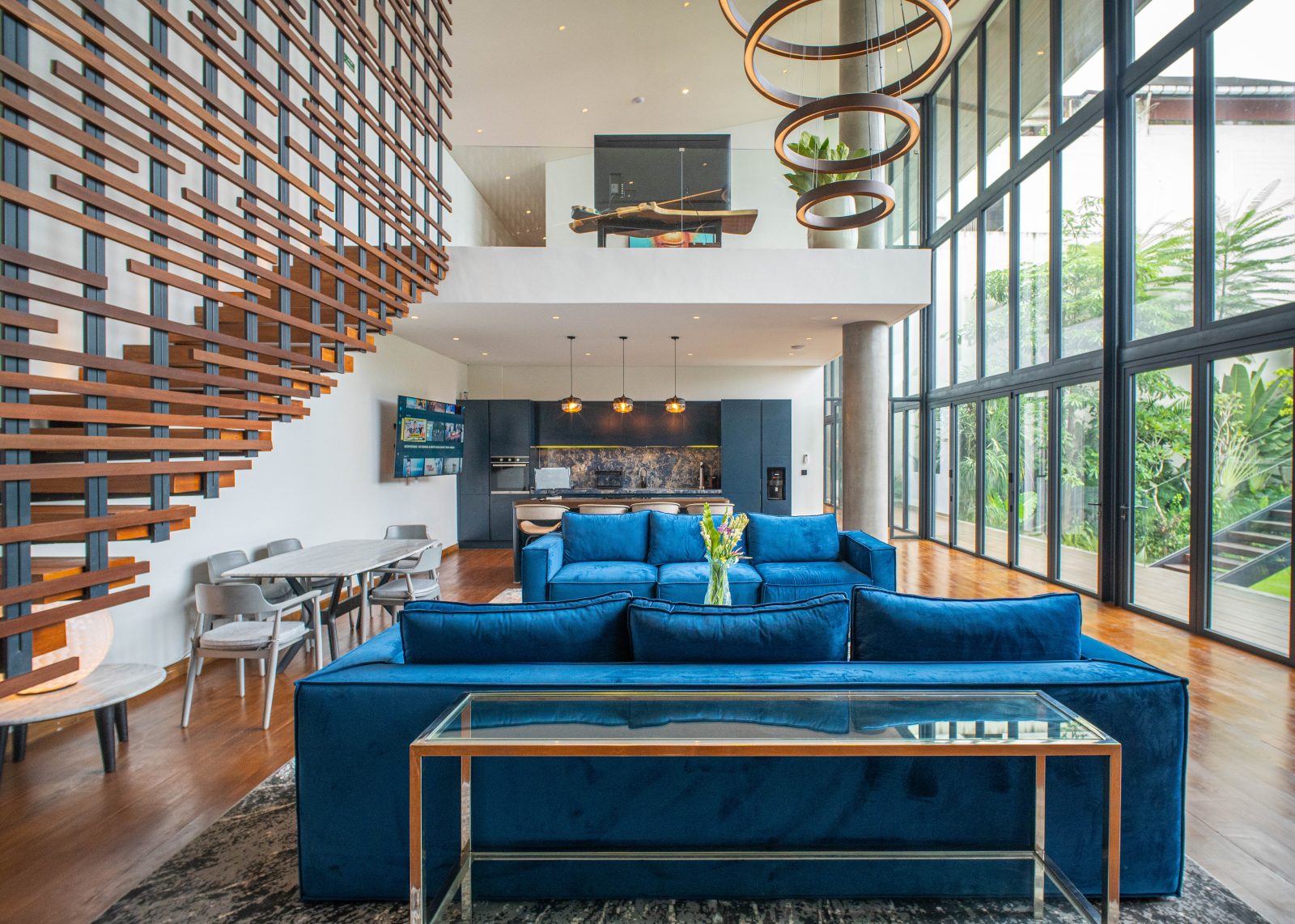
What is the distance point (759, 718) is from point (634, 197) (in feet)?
19.2

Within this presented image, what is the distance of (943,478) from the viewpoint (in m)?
9.27

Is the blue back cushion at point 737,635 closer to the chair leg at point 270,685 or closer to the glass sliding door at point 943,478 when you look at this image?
the chair leg at point 270,685

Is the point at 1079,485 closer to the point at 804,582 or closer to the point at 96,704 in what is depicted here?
the point at 804,582

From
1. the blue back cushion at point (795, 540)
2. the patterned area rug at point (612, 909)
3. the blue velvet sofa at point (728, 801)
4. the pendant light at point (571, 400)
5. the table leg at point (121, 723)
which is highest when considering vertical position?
the pendant light at point (571, 400)

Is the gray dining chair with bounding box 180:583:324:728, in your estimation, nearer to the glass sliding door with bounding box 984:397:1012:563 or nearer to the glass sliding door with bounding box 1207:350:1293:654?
the glass sliding door with bounding box 1207:350:1293:654

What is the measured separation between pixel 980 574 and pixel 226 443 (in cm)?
717

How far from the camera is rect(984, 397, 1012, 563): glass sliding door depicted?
7.48 metres

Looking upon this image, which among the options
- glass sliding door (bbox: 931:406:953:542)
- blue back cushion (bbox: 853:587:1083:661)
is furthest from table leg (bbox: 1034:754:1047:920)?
glass sliding door (bbox: 931:406:953:542)

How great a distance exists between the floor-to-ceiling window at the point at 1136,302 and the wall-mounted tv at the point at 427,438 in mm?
6885

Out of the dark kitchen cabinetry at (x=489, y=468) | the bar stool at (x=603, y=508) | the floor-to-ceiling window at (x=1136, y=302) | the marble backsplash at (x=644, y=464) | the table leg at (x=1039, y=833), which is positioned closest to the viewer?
the table leg at (x=1039, y=833)

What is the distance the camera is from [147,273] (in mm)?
2330

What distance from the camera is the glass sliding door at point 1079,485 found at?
596 cm

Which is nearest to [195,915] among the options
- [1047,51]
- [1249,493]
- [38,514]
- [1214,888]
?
[38,514]

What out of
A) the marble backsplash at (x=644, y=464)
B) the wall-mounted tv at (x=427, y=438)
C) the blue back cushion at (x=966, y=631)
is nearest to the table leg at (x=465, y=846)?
the blue back cushion at (x=966, y=631)
